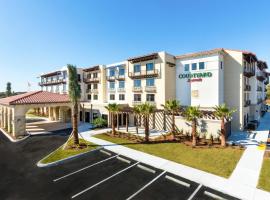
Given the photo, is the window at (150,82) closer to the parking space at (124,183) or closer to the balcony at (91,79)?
the balcony at (91,79)

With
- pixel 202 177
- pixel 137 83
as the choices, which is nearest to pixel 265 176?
pixel 202 177

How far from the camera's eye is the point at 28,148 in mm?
23672

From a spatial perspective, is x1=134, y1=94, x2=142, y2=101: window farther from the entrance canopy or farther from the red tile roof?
the red tile roof

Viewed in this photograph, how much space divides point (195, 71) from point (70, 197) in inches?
1167

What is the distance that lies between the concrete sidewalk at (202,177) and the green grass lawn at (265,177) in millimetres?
872

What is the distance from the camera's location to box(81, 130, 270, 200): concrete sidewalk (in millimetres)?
12320

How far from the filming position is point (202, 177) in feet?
48.1

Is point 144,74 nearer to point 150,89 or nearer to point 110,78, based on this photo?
point 150,89

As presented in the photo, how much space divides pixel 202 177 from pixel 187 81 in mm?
22872

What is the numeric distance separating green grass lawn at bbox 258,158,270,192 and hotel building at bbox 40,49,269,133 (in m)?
14.5

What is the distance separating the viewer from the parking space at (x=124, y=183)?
12.4 meters

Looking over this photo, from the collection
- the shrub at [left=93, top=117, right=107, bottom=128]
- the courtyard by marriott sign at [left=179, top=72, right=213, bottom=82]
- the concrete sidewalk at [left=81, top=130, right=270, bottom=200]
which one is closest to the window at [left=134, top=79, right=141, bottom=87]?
the courtyard by marriott sign at [left=179, top=72, right=213, bottom=82]

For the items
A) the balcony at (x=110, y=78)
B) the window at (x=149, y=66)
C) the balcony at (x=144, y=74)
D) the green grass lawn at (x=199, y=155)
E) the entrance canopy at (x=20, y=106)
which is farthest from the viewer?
the balcony at (x=110, y=78)

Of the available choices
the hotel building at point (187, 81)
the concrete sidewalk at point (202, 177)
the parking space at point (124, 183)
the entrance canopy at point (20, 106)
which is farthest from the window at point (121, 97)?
the parking space at point (124, 183)
